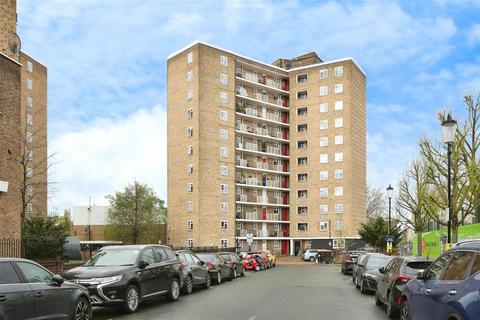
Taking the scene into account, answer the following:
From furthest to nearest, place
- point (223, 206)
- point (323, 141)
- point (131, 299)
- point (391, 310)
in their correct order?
point (323, 141)
point (223, 206)
point (131, 299)
point (391, 310)

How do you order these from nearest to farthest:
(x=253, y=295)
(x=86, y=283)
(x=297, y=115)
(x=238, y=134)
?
(x=86, y=283) < (x=253, y=295) < (x=238, y=134) < (x=297, y=115)

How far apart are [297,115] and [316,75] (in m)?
6.44

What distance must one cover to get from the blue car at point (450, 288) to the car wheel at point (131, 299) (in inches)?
275

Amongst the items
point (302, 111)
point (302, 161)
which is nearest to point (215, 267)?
point (302, 161)

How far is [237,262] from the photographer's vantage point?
29.9m

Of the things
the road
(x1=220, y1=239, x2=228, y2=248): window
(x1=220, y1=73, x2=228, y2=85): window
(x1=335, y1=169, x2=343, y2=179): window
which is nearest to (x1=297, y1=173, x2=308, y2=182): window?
(x1=335, y1=169, x2=343, y2=179): window

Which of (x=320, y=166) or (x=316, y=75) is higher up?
(x=316, y=75)

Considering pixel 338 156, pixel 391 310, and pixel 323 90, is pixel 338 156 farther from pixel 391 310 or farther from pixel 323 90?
pixel 391 310

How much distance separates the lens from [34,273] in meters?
9.47

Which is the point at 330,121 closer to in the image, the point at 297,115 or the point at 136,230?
the point at 297,115

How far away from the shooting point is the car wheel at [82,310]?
10.3m

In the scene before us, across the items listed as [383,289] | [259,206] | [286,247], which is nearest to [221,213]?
[259,206]

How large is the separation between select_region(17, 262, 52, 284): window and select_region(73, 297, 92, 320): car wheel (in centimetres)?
85

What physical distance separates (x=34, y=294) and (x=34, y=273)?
1.77ft
